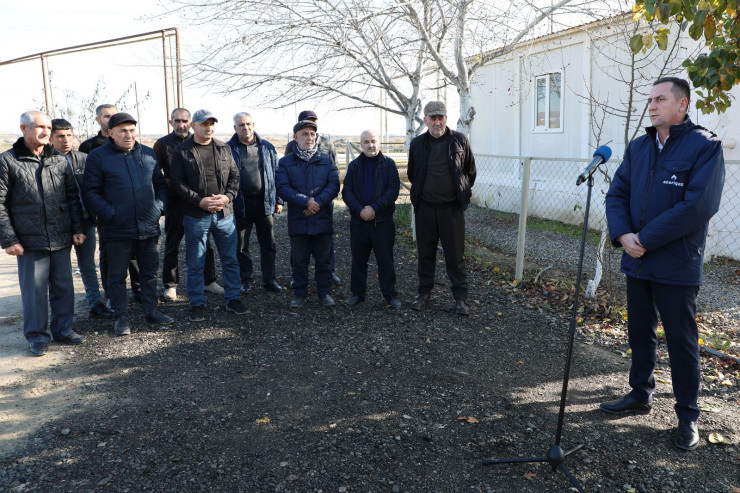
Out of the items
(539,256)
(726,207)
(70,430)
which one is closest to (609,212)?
(70,430)

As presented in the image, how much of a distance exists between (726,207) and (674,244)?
5.55 metres

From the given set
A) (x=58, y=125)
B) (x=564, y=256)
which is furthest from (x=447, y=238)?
(x=58, y=125)

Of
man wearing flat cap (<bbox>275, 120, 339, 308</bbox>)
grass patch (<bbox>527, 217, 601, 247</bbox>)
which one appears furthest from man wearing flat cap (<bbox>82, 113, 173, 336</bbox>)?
grass patch (<bbox>527, 217, 601, 247</bbox>)

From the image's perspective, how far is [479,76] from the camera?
14.4 meters

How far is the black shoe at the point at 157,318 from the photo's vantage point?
5.67m

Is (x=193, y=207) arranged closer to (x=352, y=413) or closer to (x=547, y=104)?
(x=352, y=413)

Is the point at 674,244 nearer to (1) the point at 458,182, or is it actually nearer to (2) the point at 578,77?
(1) the point at 458,182

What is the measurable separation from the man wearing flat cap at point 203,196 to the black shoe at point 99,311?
2.94 ft

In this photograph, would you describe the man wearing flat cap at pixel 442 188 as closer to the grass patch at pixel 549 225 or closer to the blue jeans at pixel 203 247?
the blue jeans at pixel 203 247

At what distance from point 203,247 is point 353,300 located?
1.68 metres

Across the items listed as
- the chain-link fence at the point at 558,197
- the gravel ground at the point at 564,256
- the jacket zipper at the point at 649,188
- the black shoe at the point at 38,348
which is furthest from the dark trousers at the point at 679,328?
the black shoe at the point at 38,348

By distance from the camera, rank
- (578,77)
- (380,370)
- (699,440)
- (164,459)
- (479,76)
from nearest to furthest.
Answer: (164,459), (699,440), (380,370), (578,77), (479,76)

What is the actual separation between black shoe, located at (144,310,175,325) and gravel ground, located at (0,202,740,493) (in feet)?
0.33

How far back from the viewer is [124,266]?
5.46m
